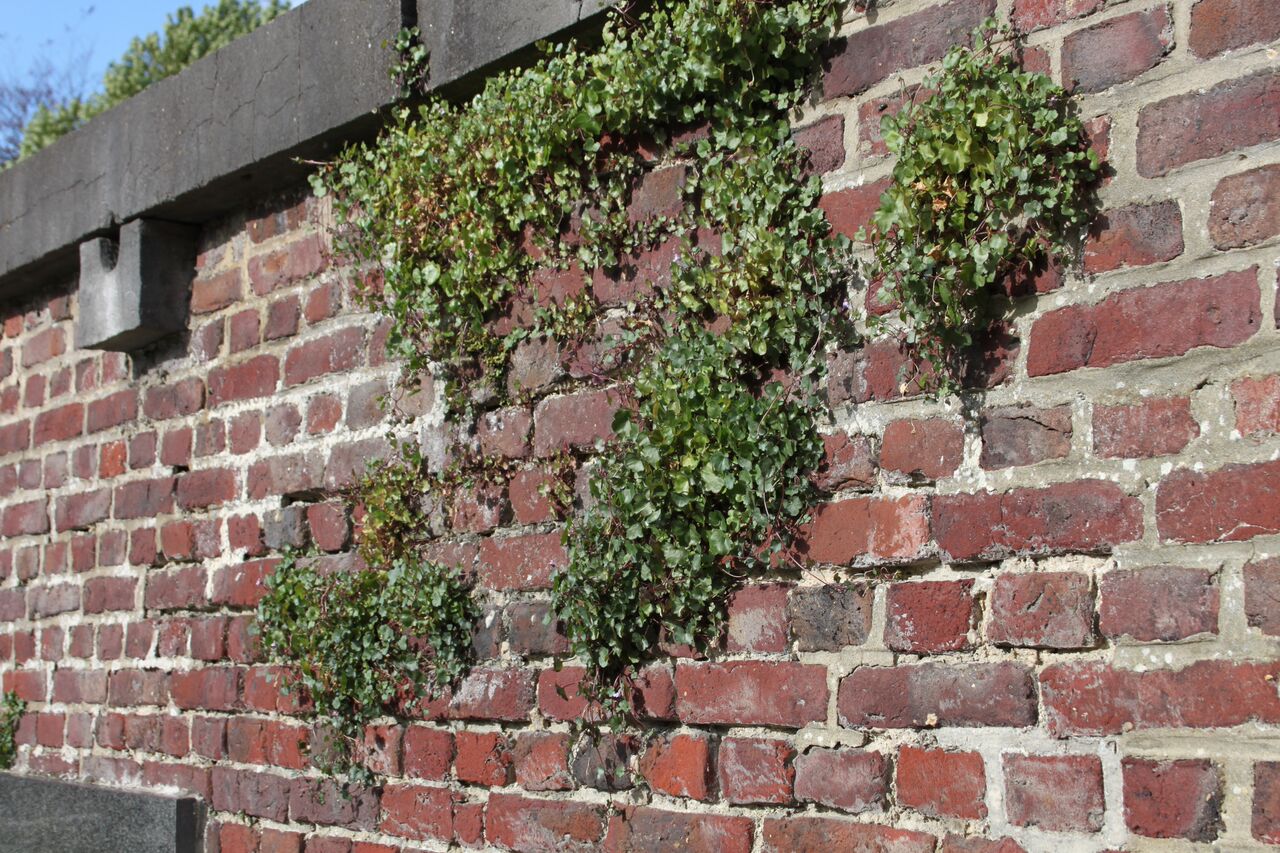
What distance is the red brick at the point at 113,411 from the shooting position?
11.7 ft

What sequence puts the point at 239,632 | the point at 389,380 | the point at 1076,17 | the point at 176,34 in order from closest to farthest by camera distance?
the point at 1076,17 < the point at 389,380 < the point at 239,632 < the point at 176,34

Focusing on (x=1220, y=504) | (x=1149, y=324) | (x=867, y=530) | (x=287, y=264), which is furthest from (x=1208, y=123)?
(x=287, y=264)

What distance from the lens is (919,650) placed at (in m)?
1.91

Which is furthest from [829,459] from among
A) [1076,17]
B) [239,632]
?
[239,632]

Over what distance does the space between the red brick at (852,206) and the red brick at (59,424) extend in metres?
2.52

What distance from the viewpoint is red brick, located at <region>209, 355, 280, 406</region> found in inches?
123

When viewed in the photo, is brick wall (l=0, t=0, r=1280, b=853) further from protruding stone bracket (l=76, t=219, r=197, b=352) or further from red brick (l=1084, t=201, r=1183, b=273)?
protruding stone bracket (l=76, t=219, r=197, b=352)

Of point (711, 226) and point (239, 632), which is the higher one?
point (711, 226)

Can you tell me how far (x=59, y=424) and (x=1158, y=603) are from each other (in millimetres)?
3207

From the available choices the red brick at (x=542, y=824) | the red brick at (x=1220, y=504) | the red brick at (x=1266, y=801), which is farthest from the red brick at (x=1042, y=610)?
the red brick at (x=542, y=824)

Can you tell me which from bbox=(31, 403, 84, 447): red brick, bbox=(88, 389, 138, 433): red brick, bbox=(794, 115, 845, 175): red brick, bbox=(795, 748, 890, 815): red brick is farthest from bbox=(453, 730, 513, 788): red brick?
bbox=(31, 403, 84, 447): red brick

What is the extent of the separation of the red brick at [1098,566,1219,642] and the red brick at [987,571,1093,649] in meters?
0.03

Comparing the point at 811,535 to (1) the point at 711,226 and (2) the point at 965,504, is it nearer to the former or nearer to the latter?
(2) the point at 965,504

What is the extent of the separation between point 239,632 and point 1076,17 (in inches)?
89.7
